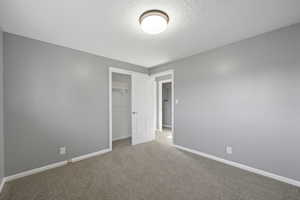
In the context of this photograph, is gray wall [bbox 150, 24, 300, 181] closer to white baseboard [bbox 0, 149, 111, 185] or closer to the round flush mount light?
the round flush mount light

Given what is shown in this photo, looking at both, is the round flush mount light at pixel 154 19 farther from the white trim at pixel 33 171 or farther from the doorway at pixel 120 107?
the white trim at pixel 33 171

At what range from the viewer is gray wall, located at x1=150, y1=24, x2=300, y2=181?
1793 mm

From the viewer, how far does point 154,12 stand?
4.90 ft

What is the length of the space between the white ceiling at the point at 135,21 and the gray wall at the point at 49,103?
0.32m

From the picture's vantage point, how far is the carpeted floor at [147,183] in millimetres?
1588

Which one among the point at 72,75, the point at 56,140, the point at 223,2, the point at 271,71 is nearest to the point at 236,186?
the point at 271,71

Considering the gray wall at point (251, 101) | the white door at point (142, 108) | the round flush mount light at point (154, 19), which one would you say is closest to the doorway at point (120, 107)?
the white door at point (142, 108)

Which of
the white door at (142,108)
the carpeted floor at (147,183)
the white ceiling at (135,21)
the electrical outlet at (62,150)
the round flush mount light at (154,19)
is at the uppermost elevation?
the white ceiling at (135,21)

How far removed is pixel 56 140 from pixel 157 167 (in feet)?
6.57

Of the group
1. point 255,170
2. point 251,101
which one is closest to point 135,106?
point 251,101

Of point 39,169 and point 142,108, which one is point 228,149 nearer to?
point 142,108

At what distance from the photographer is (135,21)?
1.70 meters

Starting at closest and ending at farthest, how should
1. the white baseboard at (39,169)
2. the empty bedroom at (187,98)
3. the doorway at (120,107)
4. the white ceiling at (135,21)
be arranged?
the white ceiling at (135,21)
the empty bedroom at (187,98)
the white baseboard at (39,169)
the doorway at (120,107)

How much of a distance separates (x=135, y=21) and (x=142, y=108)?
96.5 inches
